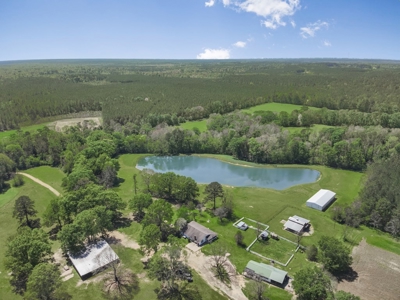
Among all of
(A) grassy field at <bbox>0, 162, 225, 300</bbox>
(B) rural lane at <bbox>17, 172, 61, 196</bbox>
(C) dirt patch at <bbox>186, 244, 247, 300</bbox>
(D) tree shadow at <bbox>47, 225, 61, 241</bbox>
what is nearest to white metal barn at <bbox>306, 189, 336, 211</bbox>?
(C) dirt patch at <bbox>186, 244, 247, 300</bbox>

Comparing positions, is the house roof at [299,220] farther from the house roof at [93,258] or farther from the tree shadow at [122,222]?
the house roof at [93,258]

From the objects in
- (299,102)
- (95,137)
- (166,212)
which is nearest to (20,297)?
(166,212)

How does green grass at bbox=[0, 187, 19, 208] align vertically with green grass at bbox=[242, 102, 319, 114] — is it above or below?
below

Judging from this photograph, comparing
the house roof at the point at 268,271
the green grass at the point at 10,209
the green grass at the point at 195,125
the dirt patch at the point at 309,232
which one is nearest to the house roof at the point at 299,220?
the dirt patch at the point at 309,232

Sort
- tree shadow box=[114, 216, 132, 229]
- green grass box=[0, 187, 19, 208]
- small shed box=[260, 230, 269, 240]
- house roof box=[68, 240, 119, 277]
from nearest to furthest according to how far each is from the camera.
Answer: house roof box=[68, 240, 119, 277] < small shed box=[260, 230, 269, 240] < tree shadow box=[114, 216, 132, 229] < green grass box=[0, 187, 19, 208]

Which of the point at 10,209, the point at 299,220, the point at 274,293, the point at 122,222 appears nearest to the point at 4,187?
the point at 10,209

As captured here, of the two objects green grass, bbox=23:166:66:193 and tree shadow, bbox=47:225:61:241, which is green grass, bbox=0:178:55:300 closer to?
green grass, bbox=23:166:66:193
